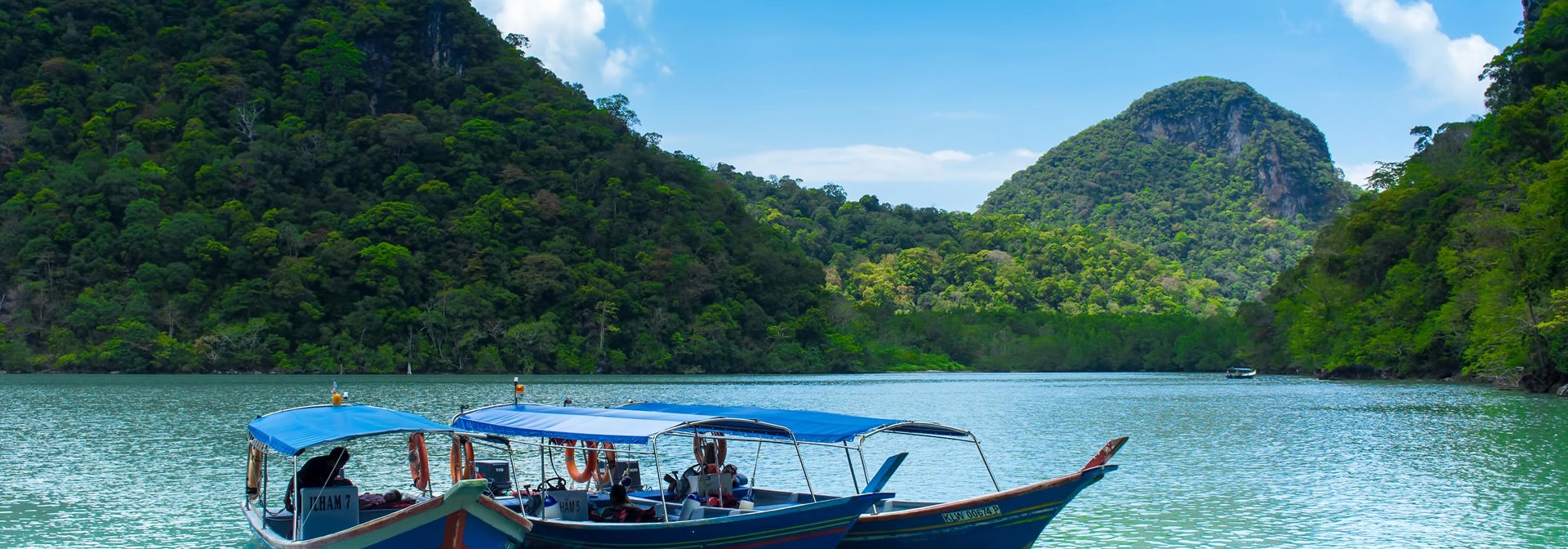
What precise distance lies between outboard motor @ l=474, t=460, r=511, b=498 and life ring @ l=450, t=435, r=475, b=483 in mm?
272

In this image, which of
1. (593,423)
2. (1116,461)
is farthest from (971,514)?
(1116,461)

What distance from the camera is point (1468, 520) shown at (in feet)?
65.9

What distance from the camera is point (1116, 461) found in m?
28.9

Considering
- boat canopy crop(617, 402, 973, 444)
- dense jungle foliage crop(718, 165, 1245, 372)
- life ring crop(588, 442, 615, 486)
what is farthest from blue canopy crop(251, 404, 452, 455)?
dense jungle foliage crop(718, 165, 1245, 372)

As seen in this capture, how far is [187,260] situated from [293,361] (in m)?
10.7

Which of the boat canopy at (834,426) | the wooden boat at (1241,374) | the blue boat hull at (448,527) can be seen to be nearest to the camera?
the blue boat hull at (448,527)

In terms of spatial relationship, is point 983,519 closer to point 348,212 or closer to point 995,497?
point 995,497

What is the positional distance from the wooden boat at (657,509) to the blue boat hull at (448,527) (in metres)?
1.43

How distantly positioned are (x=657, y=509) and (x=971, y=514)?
4.94m

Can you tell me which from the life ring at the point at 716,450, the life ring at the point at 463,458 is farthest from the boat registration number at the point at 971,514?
the life ring at the point at 463,458

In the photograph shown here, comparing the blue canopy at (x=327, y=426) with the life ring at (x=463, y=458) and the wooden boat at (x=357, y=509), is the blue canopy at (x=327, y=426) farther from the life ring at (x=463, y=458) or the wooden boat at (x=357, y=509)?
the life ring at (x=463, y=458)

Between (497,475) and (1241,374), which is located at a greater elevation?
(1241,374)

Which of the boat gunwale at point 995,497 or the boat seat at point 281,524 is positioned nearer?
the boat gunwale at point 995,497

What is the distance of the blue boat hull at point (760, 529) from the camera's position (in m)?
15.1
